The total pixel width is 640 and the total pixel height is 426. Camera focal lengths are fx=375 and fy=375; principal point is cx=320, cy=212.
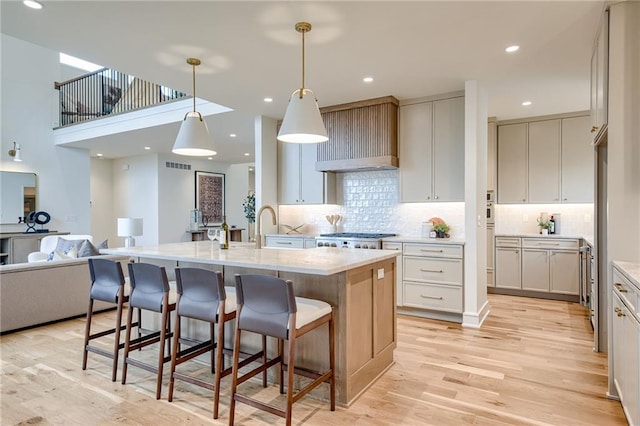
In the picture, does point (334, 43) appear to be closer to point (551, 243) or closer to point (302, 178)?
point (302, 178)

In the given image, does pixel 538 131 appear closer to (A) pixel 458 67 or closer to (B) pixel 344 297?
(A) pixel 458 67

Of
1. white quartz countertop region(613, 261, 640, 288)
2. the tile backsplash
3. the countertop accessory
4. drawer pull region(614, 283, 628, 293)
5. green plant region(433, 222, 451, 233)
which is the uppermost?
the tile backsplash

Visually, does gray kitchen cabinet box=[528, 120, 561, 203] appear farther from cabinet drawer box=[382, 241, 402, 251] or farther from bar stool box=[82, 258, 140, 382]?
bar stool box=[82, 258, 140, 382]

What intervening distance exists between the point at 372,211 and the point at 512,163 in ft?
7.87

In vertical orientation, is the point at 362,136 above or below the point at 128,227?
above

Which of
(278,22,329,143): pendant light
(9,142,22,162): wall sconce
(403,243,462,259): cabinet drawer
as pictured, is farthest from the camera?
(9,142,22,162): wall sconce

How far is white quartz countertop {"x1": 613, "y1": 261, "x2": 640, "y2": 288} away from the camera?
6.40 feet

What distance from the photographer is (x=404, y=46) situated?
10.9 ft

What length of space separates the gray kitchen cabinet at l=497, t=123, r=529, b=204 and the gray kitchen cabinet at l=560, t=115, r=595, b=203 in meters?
0.51

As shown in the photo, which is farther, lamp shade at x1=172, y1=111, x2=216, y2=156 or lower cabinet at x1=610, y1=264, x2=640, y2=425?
lamp shade at x1=172, y1=111, x2=216, y2=156

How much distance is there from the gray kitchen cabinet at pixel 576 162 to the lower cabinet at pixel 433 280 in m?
2.56

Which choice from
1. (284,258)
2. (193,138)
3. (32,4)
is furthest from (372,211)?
(32,4)

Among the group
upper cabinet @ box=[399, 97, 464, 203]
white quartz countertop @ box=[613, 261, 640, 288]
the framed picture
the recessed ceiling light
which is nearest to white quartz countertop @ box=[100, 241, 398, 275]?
white quartz countertop @ box=[613, 261, 640, 288]

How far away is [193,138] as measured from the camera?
339cm
